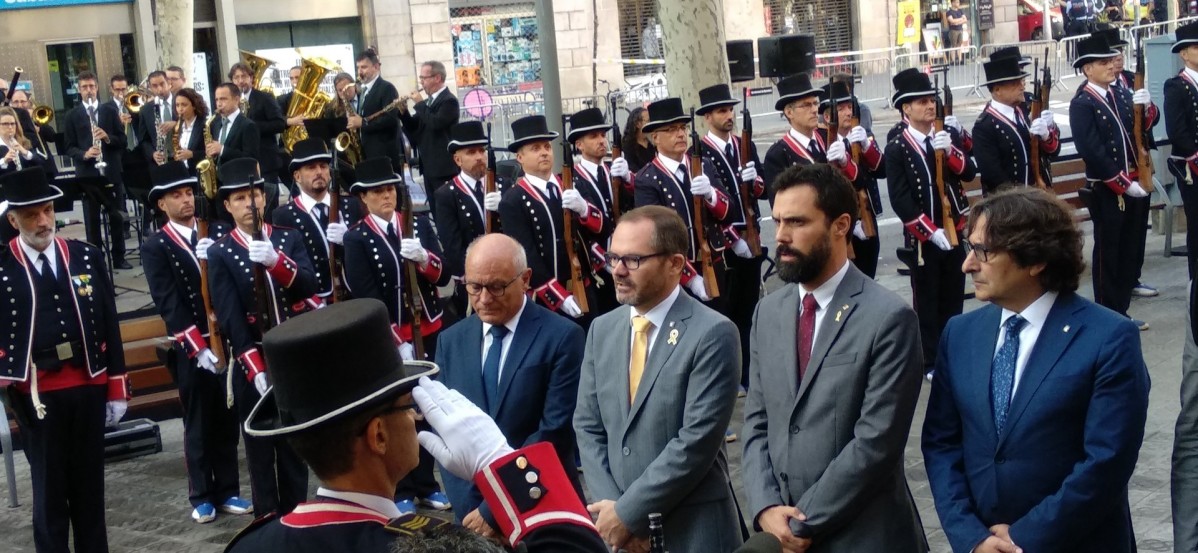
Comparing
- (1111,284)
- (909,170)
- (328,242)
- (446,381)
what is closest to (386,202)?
(328,242)

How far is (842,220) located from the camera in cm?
489

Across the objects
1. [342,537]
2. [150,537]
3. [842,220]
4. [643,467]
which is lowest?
[150,537]

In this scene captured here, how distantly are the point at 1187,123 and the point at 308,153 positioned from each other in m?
6.41

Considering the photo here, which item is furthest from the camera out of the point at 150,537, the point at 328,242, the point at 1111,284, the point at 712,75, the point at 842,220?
the point at 712,75

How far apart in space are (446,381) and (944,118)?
6.41 m

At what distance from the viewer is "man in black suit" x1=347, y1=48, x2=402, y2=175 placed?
16016 mm

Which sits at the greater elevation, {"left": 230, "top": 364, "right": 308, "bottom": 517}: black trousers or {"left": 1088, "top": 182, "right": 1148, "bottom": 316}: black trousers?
{"left": 1088, "top": 182, "right": 1148, "bottom": 316}: black trousers

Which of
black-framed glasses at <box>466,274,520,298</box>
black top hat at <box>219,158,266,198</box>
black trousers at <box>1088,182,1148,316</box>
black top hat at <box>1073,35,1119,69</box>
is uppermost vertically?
black top hat at <box>1073,35,1119,69</box>

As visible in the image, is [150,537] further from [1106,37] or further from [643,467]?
[1106,37]

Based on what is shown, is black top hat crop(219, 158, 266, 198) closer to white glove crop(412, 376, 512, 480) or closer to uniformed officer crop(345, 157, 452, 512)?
uniformed officer crop(345, 157, 452, 512)

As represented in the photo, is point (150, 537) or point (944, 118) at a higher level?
point (944, 118)

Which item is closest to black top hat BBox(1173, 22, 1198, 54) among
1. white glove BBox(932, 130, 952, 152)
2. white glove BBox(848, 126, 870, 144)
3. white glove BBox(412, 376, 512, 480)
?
white glove BBox(932, 130, 952, 152)

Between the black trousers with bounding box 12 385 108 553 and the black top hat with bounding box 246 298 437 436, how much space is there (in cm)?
454

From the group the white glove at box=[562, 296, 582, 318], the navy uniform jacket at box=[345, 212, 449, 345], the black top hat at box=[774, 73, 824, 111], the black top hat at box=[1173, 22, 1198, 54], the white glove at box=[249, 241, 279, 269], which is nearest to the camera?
the white glove at box=[249, 241, 279, 269]
